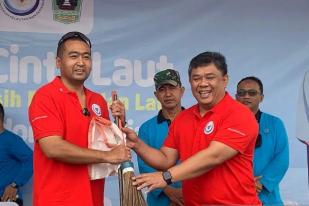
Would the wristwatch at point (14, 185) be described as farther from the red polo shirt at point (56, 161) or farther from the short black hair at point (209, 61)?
the short black hair at point (209, 61)

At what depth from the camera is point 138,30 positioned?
4145mm

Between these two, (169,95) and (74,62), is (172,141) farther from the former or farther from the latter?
(169,95)

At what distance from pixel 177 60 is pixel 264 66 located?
0.71 m

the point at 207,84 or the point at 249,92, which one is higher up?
the point at 249,92

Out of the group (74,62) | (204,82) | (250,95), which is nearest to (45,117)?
(74,62)

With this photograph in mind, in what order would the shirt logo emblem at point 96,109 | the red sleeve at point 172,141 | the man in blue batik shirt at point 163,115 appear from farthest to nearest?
1. the man in blue batik shirt at point 163,115
2. the red sleeve at point 172,141
3. the shirt logo emblem at point 96,109

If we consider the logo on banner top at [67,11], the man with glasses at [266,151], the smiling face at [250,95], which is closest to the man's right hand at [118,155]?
the man with glasses at [266,151]

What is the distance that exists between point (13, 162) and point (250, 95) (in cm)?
175

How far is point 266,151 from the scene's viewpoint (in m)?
3.59

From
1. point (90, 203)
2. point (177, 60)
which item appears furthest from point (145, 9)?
point (90, 203)

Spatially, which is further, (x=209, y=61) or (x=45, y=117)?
(x=209, y=61)

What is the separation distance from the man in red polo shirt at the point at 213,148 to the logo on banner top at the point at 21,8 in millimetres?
1875

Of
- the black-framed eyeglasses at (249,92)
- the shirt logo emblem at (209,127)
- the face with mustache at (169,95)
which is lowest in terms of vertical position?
the shirt logo emblem at (209,127)

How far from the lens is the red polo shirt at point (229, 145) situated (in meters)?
2.35
